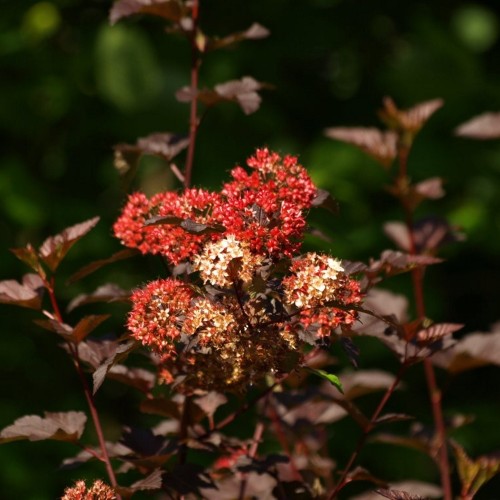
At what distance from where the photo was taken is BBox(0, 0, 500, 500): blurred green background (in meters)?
3.53

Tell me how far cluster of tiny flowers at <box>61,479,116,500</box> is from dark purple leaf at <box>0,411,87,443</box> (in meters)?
0.15

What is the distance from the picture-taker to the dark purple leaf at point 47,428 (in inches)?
52.4

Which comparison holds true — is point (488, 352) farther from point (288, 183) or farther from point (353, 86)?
point (353, 86)

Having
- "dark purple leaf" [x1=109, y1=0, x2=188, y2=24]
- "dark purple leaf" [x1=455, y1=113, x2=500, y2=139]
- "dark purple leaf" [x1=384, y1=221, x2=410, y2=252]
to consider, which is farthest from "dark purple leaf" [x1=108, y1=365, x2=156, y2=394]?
"dark purple leaf" [x1=455, y1=113, x2=500, y2=139]

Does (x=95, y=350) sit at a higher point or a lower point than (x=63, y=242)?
lower

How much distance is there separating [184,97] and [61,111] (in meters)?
2.39

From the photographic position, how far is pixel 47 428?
1.38m

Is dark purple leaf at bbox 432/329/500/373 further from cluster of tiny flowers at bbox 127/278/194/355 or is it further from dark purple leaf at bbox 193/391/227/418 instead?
cluster of tiny flowers at bbox 127/278/194/355

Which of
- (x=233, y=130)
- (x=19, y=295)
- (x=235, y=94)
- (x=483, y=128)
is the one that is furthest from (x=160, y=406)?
(x=233, y=130)

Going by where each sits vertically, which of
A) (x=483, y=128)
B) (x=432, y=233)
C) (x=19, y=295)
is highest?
(x=483, y=128)

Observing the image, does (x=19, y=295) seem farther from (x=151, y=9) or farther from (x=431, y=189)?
(x=431, y=189)

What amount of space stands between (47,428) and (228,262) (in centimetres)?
50

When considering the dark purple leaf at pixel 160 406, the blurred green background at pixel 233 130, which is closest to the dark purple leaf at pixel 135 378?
the dark purple leaf at pixel 160 406

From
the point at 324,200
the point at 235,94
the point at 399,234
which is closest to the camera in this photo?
the point at 324,200
